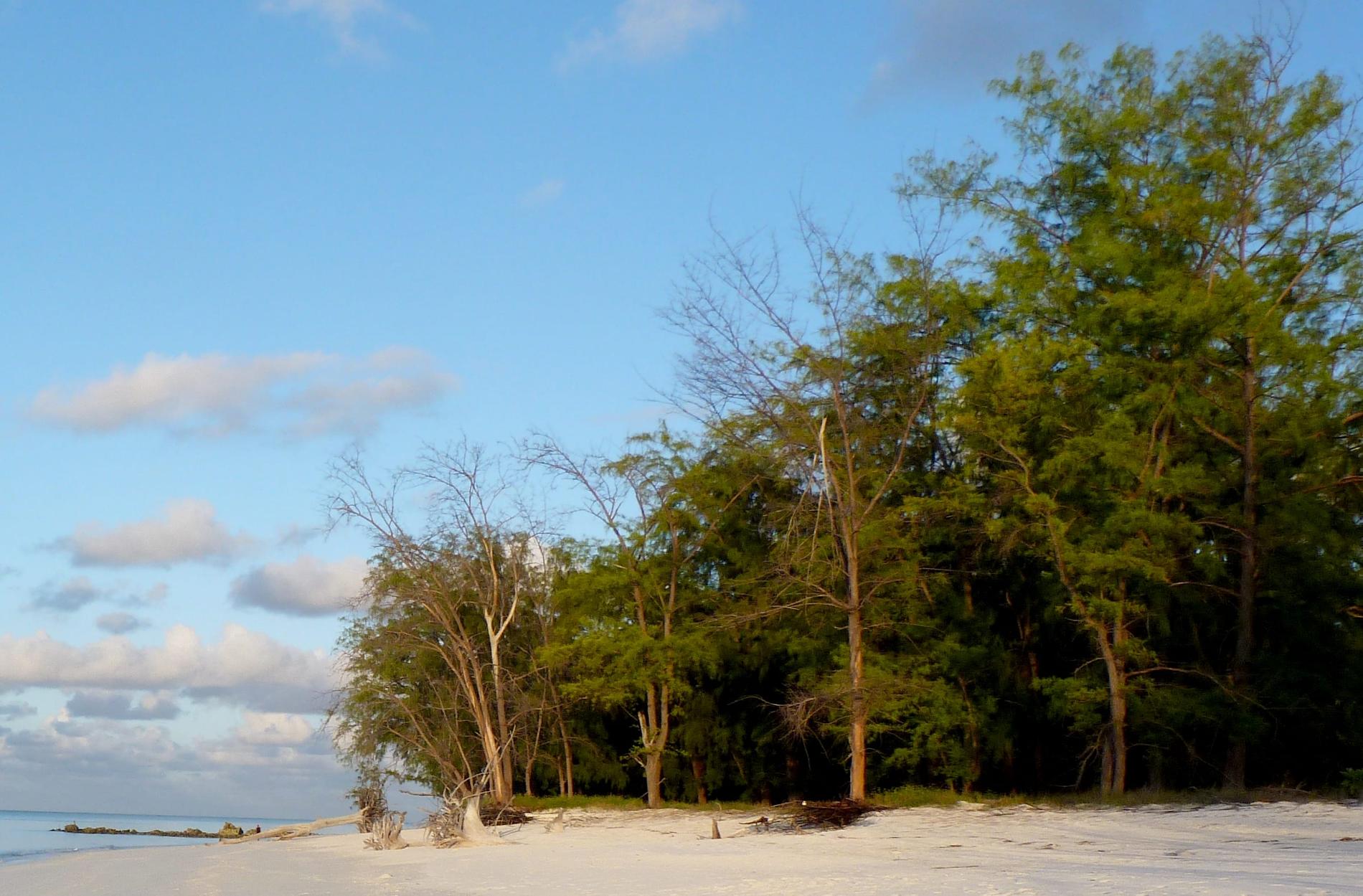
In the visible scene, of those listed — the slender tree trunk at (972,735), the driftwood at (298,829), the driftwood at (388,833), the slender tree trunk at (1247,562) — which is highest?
the slender tree trunk at (1247,562)

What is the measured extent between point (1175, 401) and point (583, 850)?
1282cm

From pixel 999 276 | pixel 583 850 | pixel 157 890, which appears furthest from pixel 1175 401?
pixel 157 890

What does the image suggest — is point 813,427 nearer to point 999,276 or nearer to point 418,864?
point 999,276

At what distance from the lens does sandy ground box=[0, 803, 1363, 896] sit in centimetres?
871

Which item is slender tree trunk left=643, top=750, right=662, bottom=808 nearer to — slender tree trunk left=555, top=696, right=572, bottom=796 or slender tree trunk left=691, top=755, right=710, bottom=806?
slender tree trunk left=691, top=755, right=710, bottom=806

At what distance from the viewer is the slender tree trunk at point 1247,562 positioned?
19625 mm

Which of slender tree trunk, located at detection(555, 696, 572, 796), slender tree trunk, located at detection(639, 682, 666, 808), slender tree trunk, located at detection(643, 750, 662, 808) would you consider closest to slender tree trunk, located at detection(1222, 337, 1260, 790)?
slender tree trunk, located at detection(639, 682, 666, 808)

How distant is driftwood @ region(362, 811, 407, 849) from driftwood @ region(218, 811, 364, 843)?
525 cm

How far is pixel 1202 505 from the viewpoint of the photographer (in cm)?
2000

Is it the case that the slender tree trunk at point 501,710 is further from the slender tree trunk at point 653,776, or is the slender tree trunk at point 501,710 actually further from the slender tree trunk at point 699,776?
the slender tree trunk at point 699,776

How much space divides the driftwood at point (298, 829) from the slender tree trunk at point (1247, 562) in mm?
17029

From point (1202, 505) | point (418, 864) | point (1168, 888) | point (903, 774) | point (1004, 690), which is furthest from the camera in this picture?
point (903, 774)

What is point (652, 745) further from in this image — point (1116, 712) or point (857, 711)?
point (1116, 712)

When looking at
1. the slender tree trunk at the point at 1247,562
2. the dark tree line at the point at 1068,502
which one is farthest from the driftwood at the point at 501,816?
the slender tree trunk at the point at 1247,562
